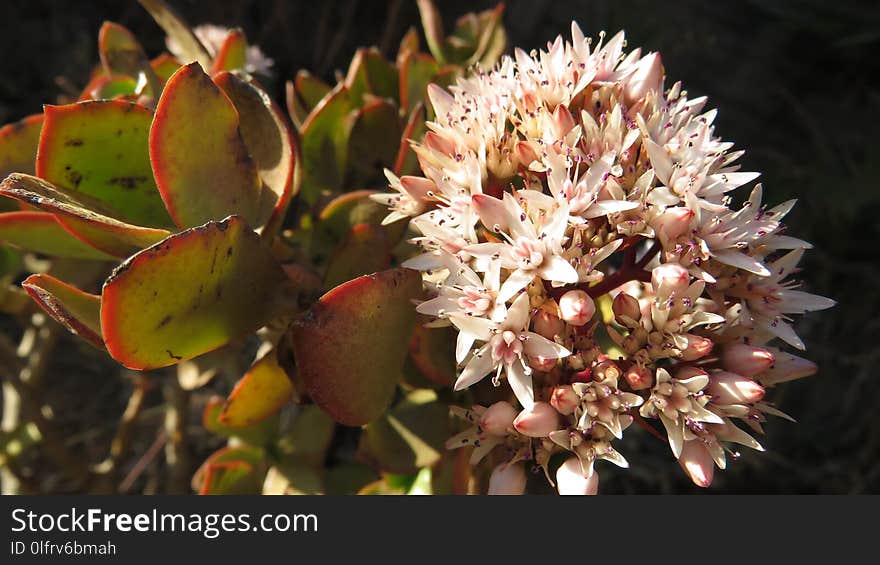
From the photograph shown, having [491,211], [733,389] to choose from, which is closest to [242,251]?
[491,211]

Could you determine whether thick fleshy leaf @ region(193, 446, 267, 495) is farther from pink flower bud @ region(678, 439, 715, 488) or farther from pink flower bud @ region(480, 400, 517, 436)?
pink flower bud @ region(678, 439, 715, 488)

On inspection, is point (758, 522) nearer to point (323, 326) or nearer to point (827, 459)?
point (323, 326)

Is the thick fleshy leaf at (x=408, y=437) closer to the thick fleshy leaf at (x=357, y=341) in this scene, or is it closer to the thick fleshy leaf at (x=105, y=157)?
the thick fleshy leaf at (x=357, y=341)

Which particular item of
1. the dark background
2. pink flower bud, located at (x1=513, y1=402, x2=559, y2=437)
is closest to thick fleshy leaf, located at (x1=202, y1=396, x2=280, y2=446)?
pink flower bud, located at (x1=513, y1=402, x2=559, y2=437)

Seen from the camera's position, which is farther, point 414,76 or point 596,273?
point 414,76

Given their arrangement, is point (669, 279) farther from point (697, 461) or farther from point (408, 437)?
point (408, 437)

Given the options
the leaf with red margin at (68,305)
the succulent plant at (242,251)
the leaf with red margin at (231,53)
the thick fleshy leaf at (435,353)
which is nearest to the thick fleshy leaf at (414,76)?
the succulent plant at (242,251)
